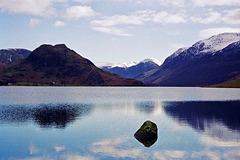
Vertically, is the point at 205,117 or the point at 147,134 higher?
the point at 147,134

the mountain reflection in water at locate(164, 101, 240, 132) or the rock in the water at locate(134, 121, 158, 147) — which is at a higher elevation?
the rock in the water at locate(134, 121, 158, 147)

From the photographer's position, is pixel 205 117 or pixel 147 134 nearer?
pixel 147 134

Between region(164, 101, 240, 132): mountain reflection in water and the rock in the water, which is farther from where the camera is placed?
region(164, 101, 240, 132): mountain reflection in water

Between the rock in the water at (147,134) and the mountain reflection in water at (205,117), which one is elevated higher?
the rock in the water at (147,134)

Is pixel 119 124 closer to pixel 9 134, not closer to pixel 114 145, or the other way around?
pixel 114 145

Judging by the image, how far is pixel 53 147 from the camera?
3644cm

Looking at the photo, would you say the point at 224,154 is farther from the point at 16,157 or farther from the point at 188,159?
the point at 16,157

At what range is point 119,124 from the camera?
2242 inches

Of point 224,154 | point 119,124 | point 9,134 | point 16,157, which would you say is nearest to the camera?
point 16,157

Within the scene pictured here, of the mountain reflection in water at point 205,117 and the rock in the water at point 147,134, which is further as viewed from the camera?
the mountain reflection in water at point 205,117

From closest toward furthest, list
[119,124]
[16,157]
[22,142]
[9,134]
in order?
[16,157] → [22,142] → [9,134] → [119,124]

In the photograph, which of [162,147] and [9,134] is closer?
[162,147]

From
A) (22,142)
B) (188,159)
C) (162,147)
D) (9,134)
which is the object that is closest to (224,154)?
(188,159)

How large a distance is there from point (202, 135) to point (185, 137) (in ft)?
12.6
